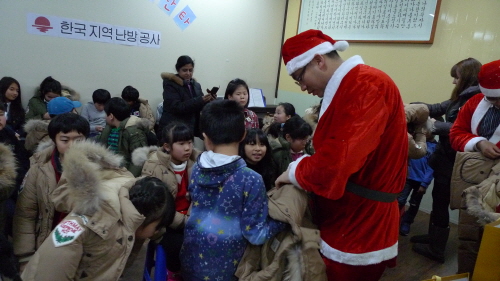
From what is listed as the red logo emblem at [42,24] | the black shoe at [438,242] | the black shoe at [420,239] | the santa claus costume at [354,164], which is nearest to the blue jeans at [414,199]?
the black shoe at [420,239]

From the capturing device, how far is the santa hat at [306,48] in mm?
1167

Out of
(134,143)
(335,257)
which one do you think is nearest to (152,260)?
(335,257)

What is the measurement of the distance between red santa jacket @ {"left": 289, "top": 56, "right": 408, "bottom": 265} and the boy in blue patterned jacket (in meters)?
0.17

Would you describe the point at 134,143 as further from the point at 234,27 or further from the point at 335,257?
the point at 234,27

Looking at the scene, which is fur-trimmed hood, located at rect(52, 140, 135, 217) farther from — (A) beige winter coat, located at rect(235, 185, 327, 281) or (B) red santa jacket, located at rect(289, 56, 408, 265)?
(B) red santa jacket, located at rect(289, 56, 408, 265)

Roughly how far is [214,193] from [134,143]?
4.96 feet

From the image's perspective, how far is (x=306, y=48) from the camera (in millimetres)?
1171

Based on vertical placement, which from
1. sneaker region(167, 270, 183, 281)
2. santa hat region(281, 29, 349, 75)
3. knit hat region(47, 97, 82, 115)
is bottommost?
sneaker region(167, 270, 183, 281)

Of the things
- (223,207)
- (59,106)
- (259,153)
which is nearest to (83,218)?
(223,207)

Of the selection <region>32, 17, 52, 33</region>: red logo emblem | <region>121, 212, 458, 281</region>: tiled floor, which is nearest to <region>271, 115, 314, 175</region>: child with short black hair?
<region>121, 212, 458, 281</region>: tiled floor

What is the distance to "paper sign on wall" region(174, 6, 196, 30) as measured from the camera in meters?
4.05

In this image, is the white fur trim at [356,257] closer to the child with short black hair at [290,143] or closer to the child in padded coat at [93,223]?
the child in padded coat at [93,223]

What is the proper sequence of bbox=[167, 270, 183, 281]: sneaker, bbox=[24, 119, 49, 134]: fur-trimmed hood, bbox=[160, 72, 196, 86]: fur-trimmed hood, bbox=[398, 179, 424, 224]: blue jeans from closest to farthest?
bbox=[167, 270, 183, 281]: sneaker
bbox=[24, 119, 49, 134]: fur-trimmed hood
bbox=[160, 72, 196, 86]: fur-trimmed hood
bbox=[398, 179, 424, 224]: blue jeans

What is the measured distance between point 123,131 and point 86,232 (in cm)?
164
